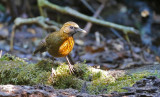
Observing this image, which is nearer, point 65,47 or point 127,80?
point 127,80

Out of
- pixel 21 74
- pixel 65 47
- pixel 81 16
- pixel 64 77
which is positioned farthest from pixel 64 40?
pixel 81 16

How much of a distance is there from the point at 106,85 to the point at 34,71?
108 cm

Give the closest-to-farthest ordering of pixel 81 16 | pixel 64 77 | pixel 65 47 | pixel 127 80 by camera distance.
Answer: pixel 127 80
pixel 64 77
pixel 65 47
pixel 81 16

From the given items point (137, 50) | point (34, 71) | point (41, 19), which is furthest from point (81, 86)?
point (137, 50)

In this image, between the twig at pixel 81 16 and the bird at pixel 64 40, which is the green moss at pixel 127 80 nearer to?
the bird at pixel 64 40

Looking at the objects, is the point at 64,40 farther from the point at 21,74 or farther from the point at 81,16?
the point at 81,16

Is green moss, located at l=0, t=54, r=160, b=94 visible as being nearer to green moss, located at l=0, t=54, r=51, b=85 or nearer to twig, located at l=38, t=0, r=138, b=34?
green moss, located at l=0, t=54, r=51, b=85

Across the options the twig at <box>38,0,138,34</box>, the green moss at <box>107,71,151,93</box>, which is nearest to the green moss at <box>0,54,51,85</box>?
the green moss at <box>107,71,151,93</box>

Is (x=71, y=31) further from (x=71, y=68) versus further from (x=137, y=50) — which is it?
(x=137, y=50)

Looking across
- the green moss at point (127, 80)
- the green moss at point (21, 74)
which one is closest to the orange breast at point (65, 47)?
the green moss at point (21, 74)

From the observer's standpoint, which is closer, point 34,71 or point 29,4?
point 34,71

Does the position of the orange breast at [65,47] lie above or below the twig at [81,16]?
below

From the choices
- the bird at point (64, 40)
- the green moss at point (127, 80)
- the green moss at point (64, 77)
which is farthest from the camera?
the bird at point (64, 40)

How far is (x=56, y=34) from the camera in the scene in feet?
12.1
